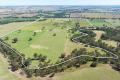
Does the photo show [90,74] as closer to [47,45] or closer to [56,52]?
[56,52]

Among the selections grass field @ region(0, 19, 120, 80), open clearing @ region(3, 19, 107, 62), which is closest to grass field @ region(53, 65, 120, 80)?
grass field @ region(0, 19, 120, 80)

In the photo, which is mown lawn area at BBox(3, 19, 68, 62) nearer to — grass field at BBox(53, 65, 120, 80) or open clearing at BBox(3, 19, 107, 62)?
open clearing at BBox(3, 19, 107, 62)

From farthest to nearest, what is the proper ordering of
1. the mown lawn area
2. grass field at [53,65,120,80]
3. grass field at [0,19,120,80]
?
the mown lawn area
grass field at [0,19,120,80]
grass field at [53,65,120,80]

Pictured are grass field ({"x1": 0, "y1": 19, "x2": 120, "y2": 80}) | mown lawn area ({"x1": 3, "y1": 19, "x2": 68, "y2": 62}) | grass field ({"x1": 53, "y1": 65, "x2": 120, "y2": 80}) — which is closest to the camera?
grass field ({"x1": 53, "y1": 65, "x2": 120, "y2": 80})

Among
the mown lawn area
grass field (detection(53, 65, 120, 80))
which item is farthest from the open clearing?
grass field (detection(53, 65, 120, 80))

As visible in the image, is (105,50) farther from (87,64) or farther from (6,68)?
(6,68)

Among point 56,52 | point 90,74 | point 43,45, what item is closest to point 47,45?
point 43,45

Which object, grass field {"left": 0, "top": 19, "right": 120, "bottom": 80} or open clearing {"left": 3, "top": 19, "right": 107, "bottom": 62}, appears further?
open clearing {"left": 3, "top": 19, "right": 107, "bottom": 62}

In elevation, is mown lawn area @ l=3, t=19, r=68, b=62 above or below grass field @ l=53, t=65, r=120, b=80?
below
